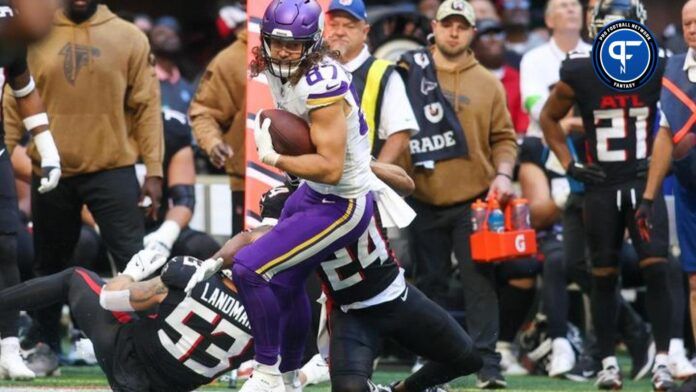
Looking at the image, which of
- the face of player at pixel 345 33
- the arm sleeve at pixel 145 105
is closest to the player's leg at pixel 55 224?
the arm sleeve at pixel 145 105

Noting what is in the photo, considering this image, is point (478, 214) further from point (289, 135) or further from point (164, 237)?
point (289, 135)

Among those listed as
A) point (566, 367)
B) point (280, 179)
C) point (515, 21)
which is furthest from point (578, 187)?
point (515, 21)

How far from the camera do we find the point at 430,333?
6.56 metres

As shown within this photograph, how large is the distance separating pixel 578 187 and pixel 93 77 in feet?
9.26

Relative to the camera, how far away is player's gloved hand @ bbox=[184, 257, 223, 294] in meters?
6.51

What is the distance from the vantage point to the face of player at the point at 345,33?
8344 millimetres

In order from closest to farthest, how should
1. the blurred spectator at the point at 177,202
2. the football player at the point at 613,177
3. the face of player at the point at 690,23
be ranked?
the face of player at the point at 690,23 → the football player at the point at 613,177 → the blurred spectator at the point at 177,202

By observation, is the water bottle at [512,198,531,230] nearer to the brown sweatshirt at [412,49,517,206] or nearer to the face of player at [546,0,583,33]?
the brown sweatshirt at [412,49,517,206]

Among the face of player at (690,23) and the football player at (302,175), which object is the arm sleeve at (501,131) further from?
the football player at (302,175)

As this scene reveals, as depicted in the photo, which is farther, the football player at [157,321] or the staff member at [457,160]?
the staff member at [457,160]

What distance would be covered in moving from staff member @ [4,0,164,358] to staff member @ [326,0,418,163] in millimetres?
1213

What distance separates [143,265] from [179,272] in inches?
14.8

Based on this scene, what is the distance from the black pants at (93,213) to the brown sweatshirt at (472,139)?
1.62m

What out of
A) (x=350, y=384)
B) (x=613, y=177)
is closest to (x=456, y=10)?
(x=613, y=177)
